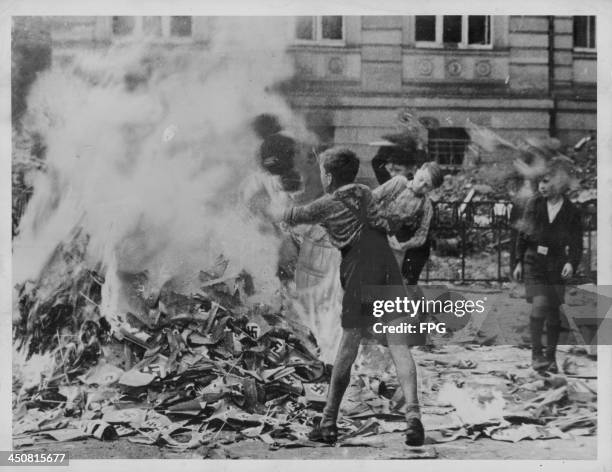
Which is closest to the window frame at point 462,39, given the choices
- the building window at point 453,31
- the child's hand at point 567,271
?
the building window at point 453,31

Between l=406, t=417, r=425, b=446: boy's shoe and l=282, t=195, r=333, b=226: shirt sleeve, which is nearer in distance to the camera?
l=406, t=417, r=425, b=446: boy's shoe

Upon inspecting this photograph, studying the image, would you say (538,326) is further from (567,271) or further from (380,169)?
(380,169)

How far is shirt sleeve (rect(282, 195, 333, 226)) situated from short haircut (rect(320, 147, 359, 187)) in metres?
0.23

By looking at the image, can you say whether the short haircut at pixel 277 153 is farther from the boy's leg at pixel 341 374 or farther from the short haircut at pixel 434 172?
the boy's leg at pixel 341 374

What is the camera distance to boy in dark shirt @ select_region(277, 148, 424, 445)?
23.3 ft

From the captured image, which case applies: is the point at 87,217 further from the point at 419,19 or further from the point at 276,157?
the point at 419,19

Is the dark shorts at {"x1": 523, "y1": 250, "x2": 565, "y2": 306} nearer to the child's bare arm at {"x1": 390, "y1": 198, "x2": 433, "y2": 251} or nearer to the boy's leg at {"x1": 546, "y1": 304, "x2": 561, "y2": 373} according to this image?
the boy's leg at {"x1": 546, "y1": 304, "x2": 561, "y2": 373}

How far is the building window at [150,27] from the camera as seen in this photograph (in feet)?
23.6

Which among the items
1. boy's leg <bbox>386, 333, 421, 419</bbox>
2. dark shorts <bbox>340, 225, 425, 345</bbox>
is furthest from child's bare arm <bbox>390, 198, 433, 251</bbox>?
boy's leg <bbox>386, 333, 421, 419</bbox>

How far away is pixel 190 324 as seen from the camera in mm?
7184

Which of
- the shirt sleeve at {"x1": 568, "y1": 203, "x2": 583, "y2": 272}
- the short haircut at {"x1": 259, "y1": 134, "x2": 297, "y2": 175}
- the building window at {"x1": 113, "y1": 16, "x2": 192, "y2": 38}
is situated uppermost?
the building window at {"x1": 113, "y1": 16, "x2": 192, "y2": 38}

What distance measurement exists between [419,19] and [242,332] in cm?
307

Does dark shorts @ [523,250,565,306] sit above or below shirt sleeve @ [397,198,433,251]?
below
